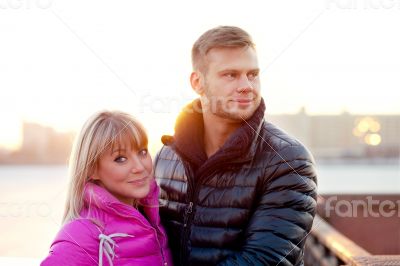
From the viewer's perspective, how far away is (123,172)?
172 centimetres

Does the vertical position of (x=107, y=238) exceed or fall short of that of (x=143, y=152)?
it falls short

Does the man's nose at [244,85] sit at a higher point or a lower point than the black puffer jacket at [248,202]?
higher

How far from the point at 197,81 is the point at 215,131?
0.21m

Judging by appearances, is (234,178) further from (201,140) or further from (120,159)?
(120,159)

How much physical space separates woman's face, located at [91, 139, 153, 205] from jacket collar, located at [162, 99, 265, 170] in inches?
7.9

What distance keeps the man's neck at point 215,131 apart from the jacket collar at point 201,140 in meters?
0.03

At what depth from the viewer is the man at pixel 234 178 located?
1.68 meters

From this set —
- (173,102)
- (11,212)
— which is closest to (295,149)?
(173,102)

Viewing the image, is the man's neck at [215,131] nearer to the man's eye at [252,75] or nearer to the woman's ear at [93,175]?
the man's eye at [252,75]

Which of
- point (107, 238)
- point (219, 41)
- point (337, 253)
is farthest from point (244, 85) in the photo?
point (337, 253)

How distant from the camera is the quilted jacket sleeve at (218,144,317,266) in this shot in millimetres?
1635
